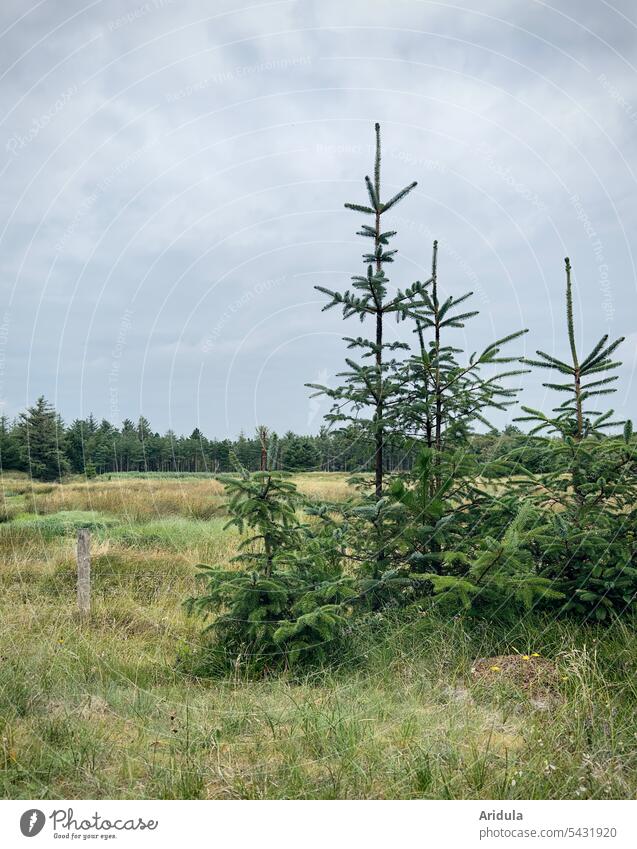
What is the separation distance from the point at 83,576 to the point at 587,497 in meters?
6.03

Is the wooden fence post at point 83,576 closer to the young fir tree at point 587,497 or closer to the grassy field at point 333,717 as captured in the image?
the grassy field at point 333,717

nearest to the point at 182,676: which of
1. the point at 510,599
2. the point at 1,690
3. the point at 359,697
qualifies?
the point at 1,690

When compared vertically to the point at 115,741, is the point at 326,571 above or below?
above

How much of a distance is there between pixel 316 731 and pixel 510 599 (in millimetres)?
2482

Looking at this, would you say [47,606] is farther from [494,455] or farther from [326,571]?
[494,455]

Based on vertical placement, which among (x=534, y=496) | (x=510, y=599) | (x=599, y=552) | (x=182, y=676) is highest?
(x=534, y=496)

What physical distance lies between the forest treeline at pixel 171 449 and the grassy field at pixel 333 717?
6.02ft

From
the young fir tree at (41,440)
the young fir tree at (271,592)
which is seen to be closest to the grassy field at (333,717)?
the young fir tree at (271,592)

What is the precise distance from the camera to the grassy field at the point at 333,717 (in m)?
3.13

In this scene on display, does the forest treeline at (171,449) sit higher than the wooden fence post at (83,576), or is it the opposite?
the forest treeline at (171,449)

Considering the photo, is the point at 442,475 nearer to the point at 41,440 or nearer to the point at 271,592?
the point at 271,592

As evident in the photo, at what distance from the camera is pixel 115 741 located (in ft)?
12.0

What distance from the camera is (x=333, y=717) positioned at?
367cm
